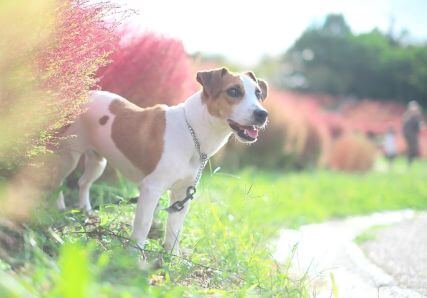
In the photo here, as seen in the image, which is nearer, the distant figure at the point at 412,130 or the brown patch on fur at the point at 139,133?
the brown patch on fur at the point at 139,133

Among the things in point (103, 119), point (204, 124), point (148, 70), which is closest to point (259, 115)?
point (204, 124)

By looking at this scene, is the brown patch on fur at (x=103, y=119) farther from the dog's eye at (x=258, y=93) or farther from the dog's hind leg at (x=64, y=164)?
the dog's eye at (x=258, y=93)

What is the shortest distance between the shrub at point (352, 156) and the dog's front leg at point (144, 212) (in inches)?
655

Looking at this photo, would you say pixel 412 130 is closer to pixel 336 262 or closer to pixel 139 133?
pixel 336 262

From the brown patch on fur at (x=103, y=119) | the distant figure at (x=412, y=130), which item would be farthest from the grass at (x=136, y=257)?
the distant figure at (x=412, y=130)

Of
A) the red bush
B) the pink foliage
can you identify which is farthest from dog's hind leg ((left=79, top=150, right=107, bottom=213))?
the pink foliage

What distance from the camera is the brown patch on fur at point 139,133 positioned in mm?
4656

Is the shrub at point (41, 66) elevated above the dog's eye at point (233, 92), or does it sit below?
above

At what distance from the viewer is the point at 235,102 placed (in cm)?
470

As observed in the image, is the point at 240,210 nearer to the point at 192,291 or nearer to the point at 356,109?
the point at 192,291

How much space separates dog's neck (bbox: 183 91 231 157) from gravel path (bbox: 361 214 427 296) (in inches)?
85.6

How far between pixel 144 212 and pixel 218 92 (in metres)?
1.06

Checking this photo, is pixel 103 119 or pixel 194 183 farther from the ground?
pixel 103 119

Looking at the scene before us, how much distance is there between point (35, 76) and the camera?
3756 millimetres
